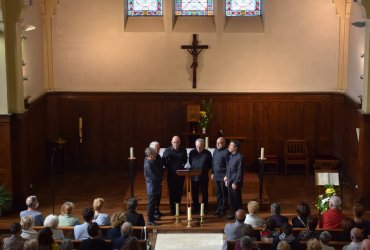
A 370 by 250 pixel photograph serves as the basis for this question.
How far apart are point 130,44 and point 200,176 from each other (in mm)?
5150

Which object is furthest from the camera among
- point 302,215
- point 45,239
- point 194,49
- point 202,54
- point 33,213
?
point 202,54

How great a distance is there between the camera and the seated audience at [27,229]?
11.3 metres

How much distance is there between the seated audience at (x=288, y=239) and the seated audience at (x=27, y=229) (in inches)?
136

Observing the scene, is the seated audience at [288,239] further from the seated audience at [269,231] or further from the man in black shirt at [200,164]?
the man in black shirt at [200,164]

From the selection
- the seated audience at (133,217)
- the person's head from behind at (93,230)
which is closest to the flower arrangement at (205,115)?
the seated audience at (133,217)

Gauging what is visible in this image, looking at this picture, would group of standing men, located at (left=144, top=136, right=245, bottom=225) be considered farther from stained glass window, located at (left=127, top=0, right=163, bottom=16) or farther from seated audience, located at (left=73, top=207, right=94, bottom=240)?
stained glass window, located at (left=127, top=0, right=163, bottom=16)

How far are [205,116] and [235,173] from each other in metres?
4.14

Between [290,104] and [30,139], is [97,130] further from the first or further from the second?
[290,104]

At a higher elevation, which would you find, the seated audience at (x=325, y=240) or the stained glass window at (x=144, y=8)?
the stained glass window at (x=144, y=8)

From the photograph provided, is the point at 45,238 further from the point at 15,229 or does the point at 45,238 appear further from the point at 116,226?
the point at 116,226

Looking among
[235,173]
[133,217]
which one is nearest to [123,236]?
[133,217]

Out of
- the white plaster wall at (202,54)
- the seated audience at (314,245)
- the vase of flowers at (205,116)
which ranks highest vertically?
the white plaster wall at (202,54)

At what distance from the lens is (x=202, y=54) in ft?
62.7

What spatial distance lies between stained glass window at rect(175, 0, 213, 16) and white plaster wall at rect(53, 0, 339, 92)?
0.35 metres
